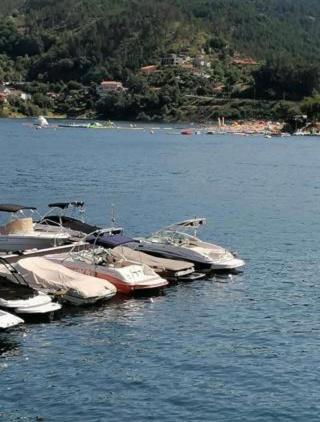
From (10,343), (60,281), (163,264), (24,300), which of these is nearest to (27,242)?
(163,264)

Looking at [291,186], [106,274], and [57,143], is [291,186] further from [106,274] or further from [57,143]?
[57,143]

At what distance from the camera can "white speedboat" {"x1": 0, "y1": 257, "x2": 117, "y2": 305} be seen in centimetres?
4375

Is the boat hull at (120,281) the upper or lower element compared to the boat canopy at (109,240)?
lower

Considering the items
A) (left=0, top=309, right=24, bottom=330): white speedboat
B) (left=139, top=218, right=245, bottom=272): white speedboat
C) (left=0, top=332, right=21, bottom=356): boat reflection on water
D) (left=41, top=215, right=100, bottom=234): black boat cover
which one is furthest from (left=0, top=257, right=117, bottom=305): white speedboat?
(left=41, top=215, right=100, bottom=234): black boat cover

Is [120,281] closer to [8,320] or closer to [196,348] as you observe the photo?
[8,320]

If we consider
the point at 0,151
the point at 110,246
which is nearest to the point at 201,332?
the point at 110,246

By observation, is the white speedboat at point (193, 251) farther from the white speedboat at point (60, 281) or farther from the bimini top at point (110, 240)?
the white speedboat at point (60, 281)

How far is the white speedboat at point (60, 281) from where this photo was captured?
4375 cm

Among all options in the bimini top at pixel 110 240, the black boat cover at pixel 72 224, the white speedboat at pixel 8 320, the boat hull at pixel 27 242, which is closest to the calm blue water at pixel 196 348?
the white speedboat at pixel 8 320

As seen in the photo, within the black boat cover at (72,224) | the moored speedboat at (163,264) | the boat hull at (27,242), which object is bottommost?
the moored speedboat at (163,264)

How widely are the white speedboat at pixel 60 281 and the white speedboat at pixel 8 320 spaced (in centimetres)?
510

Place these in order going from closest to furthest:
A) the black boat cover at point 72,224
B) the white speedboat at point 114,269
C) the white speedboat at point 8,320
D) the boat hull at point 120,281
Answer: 1. the white speedboat at point 8,320
2. the boat hull at point 120,281
3. the white speedboat at point 114,269
4. the black boat cover at point 72,224

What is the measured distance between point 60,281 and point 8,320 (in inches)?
298

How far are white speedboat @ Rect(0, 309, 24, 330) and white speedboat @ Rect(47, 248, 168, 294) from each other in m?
9.01
